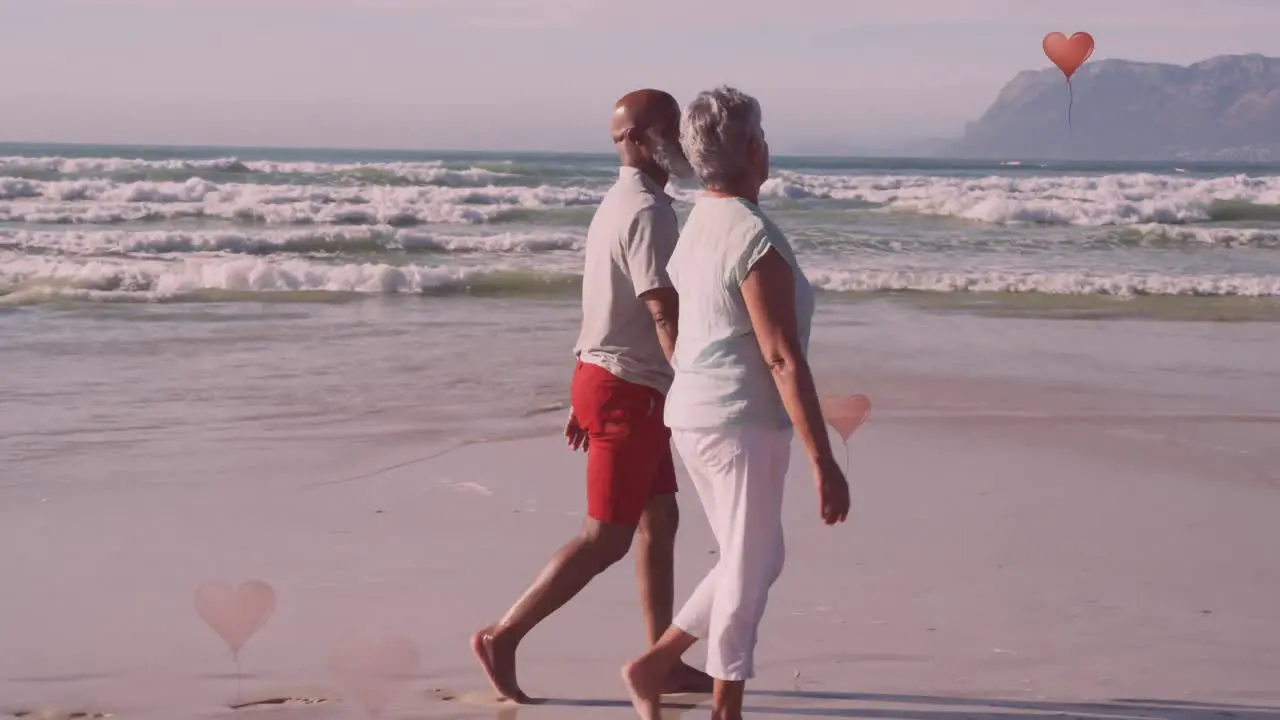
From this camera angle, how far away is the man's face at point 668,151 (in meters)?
3.60

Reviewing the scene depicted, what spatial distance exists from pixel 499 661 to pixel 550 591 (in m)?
0.22

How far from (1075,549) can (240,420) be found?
160 inches

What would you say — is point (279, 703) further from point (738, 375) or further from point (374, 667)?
point (738, 375)

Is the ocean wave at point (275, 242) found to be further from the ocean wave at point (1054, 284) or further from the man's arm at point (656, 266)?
the man's arm at point (656, 266)

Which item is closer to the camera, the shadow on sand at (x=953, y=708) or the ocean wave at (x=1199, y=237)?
the shadow on sand at (x=953, y=708)

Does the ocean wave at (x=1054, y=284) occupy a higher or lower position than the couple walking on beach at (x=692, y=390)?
lower

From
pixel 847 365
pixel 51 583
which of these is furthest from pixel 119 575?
pixel 847 365

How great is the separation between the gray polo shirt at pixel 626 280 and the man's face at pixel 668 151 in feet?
0.19

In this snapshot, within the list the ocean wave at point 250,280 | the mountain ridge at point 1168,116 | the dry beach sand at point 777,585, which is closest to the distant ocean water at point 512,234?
the ocean wave at point 250,280

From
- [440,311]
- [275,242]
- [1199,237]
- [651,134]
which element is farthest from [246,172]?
[651,134]

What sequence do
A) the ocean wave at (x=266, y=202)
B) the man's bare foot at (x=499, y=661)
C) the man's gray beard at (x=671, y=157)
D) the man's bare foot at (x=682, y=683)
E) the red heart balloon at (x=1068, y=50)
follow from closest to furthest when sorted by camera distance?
the man's gray beard at (x=671, y=157) → the man's bare foot at (x=499, y=661) → the man's bare foot at (x=682, y=683) → the red heart balloon at (x=1068, y=50) → the ocean wave at (x=266, y=202)

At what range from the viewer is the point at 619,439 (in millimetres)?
3635

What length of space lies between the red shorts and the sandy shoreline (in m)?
0.54

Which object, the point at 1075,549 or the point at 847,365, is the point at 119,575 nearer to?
the point at 1075,549
